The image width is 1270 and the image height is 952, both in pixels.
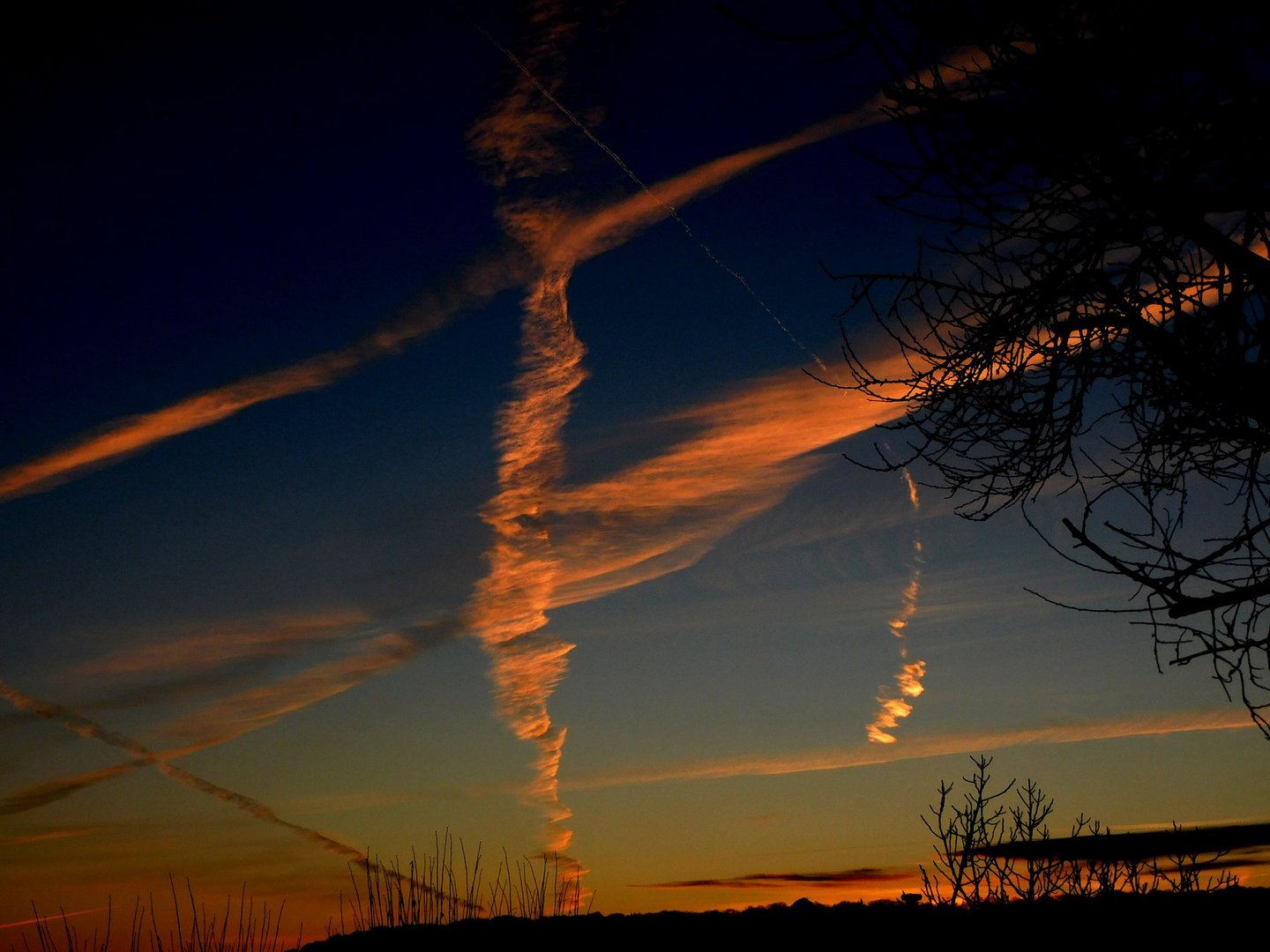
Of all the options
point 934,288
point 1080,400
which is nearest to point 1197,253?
point 1080,400

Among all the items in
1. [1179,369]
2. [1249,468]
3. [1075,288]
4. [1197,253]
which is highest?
[1197,253]

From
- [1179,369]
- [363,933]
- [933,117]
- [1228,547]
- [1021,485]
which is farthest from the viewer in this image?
[363,933]

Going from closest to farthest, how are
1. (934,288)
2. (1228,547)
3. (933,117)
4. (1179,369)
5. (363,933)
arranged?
(1228,547)
(933,117)
(1179,369)
(934,288)
(363,933)

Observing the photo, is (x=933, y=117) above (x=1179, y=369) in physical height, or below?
above

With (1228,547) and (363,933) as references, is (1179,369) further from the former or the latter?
(363,933)

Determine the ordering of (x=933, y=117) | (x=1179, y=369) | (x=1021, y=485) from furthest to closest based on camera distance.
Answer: (x=1021, y=485)
(x=1179, y=369)
(x=933, y=117)

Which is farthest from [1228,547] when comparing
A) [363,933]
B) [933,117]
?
[363,933]

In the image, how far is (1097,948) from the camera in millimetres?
5266

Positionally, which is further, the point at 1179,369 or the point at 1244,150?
the point at 1179,369

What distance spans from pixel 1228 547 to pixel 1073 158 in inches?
79.9

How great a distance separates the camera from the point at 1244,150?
5.01 m

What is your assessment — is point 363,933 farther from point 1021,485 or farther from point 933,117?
point 933,117

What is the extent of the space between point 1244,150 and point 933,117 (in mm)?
1499

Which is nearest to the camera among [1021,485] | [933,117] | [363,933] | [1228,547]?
[1228,547]
